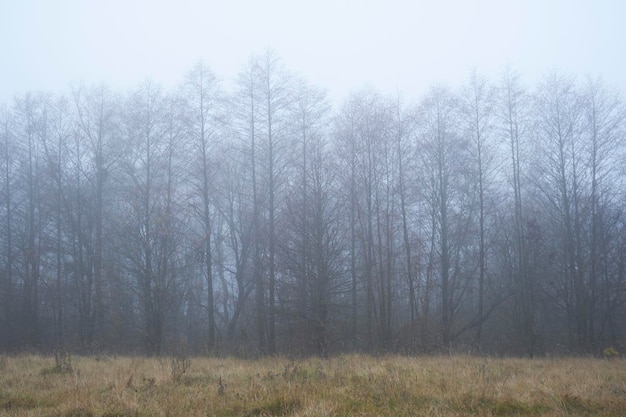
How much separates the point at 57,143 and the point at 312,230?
1608 cm

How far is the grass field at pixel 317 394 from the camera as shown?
557cm

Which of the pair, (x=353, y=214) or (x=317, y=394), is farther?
(x=353, y=214)

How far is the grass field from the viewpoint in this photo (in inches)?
219

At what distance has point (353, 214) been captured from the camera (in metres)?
20.6

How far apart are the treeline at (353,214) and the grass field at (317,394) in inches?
390

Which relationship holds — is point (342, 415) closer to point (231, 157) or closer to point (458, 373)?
point (458, 373)

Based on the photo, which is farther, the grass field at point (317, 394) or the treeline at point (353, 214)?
the treeline at point (353, 214)

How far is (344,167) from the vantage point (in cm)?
2111

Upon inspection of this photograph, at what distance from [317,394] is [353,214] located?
48.3 feet

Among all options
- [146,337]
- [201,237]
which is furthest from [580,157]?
[146,337]

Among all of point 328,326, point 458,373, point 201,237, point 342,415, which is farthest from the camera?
point 201,237

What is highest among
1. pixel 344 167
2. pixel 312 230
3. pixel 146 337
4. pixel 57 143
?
pixel 57 143

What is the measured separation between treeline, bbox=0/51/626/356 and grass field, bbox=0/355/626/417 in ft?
32.5

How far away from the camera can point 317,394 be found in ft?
20.3
